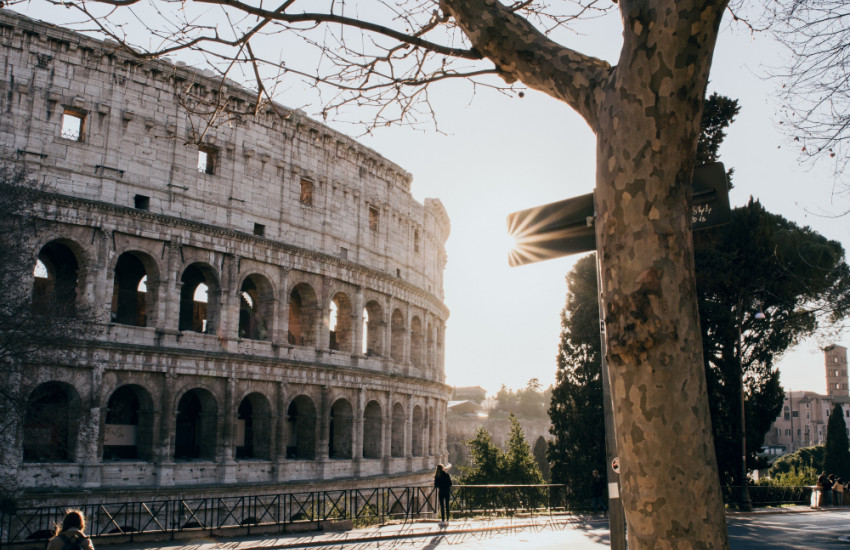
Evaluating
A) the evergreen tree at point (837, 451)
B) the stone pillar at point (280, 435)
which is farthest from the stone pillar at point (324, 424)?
the evergreen tree at point (837, 451)

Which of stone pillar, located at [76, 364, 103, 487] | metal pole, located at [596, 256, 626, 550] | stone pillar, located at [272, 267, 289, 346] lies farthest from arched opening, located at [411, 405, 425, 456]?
metal pole, located at [596, 256, 626, 550]

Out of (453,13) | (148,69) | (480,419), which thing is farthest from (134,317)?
(480,419)

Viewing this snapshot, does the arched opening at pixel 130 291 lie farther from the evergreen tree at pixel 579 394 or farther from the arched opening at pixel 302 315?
the evergreen tree at pixel 579 394

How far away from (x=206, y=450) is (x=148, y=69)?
12.9 m

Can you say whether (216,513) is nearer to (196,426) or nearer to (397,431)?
(196,426)

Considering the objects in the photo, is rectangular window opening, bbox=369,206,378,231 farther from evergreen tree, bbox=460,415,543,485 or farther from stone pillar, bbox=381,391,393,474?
evergreen tree, bbox=460,415,543,485

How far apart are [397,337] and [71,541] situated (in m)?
26.7

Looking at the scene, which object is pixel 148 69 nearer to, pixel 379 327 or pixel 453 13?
pixel 379 327

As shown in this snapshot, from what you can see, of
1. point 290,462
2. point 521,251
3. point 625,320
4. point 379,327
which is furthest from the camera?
point 379,327

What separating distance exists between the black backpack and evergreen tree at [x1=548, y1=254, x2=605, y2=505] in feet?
Result: 73.8

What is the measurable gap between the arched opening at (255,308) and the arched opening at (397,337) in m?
7.99

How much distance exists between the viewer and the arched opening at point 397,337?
3378cm

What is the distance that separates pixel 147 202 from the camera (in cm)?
2394

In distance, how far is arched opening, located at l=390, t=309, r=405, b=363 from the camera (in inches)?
1330
